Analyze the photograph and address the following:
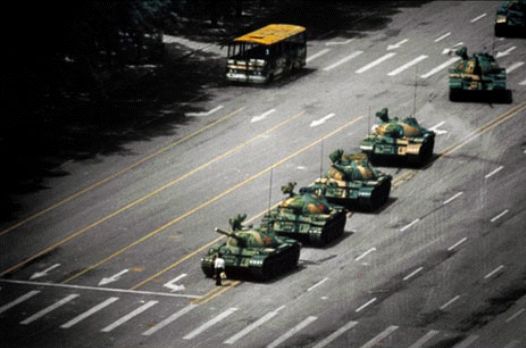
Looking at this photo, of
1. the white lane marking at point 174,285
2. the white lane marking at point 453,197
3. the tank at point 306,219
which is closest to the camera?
the white lane marking at point 174,285

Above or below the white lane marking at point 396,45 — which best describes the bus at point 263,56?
above

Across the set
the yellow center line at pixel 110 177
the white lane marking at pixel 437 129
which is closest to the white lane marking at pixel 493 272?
the white lane marking at pixel 437 129

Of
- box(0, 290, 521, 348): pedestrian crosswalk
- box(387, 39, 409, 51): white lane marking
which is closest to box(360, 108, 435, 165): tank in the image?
box(387, 39, 409, 51): white lane marking

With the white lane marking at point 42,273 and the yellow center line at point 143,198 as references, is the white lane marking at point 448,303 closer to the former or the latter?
the white lane marking at point 42,273

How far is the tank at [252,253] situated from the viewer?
9506 centimetres

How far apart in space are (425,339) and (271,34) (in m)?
45.8

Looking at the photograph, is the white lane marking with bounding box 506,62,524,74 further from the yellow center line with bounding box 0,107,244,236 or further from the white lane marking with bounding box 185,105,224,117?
the white lane marking with bounding box 185,105,224,117

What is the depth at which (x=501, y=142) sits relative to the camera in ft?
378

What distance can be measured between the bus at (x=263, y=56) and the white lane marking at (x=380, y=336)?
41.4m

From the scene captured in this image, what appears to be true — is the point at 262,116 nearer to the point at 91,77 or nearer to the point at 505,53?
the point at 91,77

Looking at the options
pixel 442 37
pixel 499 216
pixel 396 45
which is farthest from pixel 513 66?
pixel 499 216

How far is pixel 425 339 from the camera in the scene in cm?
8638

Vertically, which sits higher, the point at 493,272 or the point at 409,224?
the point at 493,272

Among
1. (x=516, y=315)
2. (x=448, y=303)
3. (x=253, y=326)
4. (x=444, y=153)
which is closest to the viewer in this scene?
(x=516, y=315)
